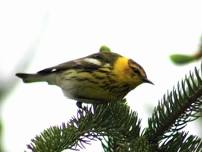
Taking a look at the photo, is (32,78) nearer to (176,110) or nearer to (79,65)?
(79,65)

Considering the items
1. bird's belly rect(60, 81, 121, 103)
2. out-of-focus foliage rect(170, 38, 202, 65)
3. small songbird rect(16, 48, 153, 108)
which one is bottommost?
bird's belly rect(60, 81, 121, 103)

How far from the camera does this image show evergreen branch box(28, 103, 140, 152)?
1870 mm

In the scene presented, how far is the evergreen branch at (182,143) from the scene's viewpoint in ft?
5.56

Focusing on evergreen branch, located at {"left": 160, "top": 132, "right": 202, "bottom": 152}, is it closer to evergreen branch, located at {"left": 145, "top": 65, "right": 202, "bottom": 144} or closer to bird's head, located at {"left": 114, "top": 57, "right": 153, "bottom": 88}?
evergreen branch, located at {"left": 145, "top": 65, "right": 202, "bottom": 144}

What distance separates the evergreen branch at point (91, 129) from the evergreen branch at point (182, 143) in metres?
0.22

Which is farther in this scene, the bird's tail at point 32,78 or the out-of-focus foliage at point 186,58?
the bird's tail at point 32,78

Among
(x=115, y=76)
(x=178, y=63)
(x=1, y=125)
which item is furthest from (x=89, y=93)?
(x=178, y=63)

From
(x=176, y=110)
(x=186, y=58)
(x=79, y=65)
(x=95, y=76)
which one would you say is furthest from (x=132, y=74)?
(x=186, y=58)

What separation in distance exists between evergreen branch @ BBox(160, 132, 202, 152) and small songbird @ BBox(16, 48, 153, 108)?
1309 millimetres

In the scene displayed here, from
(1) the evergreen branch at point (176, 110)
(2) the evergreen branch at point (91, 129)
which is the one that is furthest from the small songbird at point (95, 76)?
(1) the evergreen branch at point (176, 110)

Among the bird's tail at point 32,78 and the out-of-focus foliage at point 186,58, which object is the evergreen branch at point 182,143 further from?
the bird's tail at point 32,78

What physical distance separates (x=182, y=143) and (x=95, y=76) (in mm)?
2108

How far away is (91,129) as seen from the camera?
2.17m

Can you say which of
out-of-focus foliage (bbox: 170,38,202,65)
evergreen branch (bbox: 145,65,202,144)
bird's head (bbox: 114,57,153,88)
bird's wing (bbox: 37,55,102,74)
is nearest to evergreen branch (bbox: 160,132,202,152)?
evergreen branch (bbox: 145,65,202,144)
